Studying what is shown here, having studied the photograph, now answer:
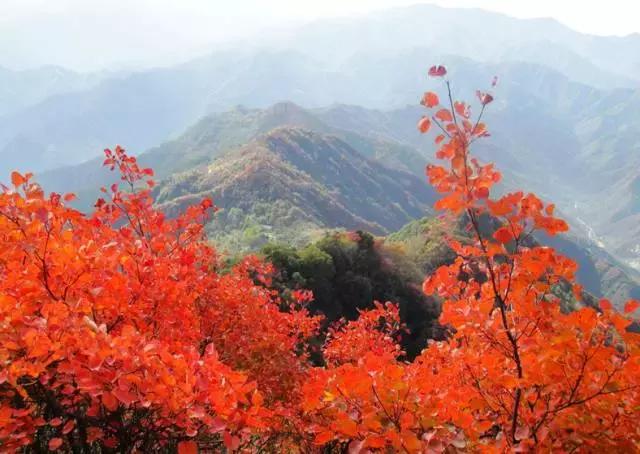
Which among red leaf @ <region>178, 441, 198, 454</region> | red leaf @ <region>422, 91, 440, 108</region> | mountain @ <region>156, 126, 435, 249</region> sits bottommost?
red leaf @ <region>178, 441, 198, 454</region>

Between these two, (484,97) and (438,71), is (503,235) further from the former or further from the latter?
(438,71)

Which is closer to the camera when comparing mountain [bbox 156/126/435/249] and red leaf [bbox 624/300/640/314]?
red leaf [bbox 624/300/640/314]

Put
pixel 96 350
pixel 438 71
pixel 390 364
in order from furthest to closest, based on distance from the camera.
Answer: pixel 390 364 < pixel 438 71 < pixel 96 350

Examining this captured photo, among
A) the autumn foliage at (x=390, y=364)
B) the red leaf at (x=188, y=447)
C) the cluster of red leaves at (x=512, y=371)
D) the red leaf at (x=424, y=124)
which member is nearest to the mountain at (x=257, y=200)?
the autumn foliage at (x=390, y=364)

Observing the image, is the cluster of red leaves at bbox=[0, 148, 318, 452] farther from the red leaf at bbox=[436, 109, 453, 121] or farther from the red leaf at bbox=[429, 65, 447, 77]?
the red leaf at bbox=[429, 65, 447, 77]

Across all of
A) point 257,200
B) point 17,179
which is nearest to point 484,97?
point 17,179

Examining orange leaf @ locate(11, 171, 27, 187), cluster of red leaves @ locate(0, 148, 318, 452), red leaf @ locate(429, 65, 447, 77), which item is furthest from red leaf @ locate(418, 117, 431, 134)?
orange leaf @ locate(11, 171, 27, 187)

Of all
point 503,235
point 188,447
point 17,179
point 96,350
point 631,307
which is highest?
point 17,179

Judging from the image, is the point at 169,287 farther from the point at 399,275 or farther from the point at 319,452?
the point at 399,275

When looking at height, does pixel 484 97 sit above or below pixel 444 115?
above

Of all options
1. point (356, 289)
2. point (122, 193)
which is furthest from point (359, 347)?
point (356, 289)

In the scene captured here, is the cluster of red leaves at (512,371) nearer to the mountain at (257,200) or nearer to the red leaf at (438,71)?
the red leaf at (438,71)

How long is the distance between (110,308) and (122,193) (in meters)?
4.08

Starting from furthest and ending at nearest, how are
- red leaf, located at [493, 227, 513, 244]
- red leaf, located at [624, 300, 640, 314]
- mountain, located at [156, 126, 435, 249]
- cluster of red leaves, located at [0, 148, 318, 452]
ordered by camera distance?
mountain, located at [156, 126, 435, 249] < red leaf, located at [624, 300, 640, 314] < red leaf, located at [493, 227, 513, 244] < cluster of red leaves, located at [0, 148, 318, 452]
